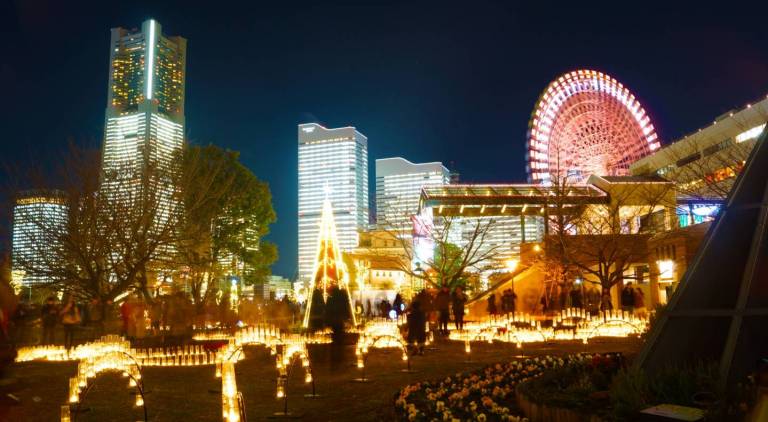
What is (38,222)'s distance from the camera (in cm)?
2023

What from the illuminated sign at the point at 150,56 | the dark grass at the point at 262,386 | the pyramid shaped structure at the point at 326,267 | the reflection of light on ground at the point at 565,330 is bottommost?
the dark grass at the point at 262,386

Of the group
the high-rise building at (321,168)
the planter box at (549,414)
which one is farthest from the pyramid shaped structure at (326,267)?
the high-rise building at (321,168)

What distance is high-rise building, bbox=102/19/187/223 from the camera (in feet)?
73.9

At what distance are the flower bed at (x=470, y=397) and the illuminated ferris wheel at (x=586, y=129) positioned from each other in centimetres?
3677

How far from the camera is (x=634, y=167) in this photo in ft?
233

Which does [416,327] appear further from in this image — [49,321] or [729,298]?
[49,321]

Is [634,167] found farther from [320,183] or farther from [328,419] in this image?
[320,183]

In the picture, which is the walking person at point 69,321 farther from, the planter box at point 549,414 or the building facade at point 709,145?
the building facade at point 709,145

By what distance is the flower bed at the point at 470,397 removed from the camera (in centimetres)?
666

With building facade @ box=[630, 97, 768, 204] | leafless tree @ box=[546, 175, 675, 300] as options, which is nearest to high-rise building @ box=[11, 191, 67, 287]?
leafless tree @ box=[546, 175, 675, 300]

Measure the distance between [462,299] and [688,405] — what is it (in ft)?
59.1

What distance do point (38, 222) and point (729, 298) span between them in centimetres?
2046

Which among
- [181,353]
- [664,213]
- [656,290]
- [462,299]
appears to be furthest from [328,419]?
[664,213]

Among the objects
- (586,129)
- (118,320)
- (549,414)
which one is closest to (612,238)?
(118,320)
